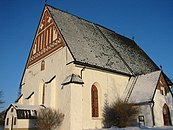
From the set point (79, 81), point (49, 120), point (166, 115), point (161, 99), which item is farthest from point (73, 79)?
point (166, 115)

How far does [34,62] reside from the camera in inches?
990

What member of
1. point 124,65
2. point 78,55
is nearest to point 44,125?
point 78,55

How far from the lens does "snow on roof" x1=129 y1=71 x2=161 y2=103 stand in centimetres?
1983

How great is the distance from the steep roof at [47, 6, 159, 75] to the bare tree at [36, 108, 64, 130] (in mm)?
5103

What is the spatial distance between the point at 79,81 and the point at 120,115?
16.4 ft

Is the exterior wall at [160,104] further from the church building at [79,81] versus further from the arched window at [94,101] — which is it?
the arched window at [94,101]

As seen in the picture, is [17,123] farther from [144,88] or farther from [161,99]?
[161,99]

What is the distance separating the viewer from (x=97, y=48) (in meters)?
23.1

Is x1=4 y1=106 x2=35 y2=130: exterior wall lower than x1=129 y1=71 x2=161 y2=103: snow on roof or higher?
lower

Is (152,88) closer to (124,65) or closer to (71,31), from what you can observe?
(124,65)

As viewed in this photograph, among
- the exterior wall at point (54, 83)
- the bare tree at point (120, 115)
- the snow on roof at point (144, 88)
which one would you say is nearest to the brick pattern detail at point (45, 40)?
the exterior wall at point (54, 83)

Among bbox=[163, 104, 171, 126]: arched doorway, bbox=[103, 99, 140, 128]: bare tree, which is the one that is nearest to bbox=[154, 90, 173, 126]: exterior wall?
bbox=[163, 104, 171, 126]: arched doorway

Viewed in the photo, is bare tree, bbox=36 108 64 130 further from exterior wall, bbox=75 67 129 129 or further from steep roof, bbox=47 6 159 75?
steep roof, bbox=47 6 159 75

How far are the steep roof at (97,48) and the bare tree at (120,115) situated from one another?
4.35m
